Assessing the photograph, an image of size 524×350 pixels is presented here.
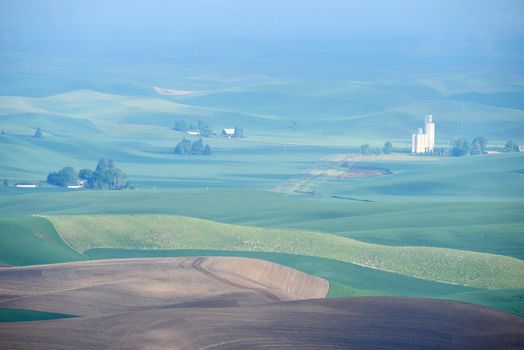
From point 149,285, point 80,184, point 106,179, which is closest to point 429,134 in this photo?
point 106,179

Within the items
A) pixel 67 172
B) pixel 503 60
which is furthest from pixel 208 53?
pixel 67 172

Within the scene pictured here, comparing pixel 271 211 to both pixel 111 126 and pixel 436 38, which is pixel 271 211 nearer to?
pixel 111 126

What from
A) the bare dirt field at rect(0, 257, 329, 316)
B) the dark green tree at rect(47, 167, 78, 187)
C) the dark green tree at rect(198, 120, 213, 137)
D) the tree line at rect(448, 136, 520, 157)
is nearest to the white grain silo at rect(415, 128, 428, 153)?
the tree line at rect(448, 136, 520, 157)

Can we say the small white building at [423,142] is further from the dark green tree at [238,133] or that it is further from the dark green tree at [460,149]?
the dark green tree at [238,133]

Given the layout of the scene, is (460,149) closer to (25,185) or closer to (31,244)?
(25,185)

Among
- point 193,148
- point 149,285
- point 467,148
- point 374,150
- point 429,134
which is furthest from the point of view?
point 429,134

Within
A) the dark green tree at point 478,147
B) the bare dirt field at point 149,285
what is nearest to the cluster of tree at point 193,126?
the dark green tree at point 478,147

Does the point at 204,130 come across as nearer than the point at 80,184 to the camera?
No

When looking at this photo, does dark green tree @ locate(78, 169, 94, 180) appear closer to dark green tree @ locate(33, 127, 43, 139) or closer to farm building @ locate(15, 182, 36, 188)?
farm building @ locate(15, 182, 36, 188)
